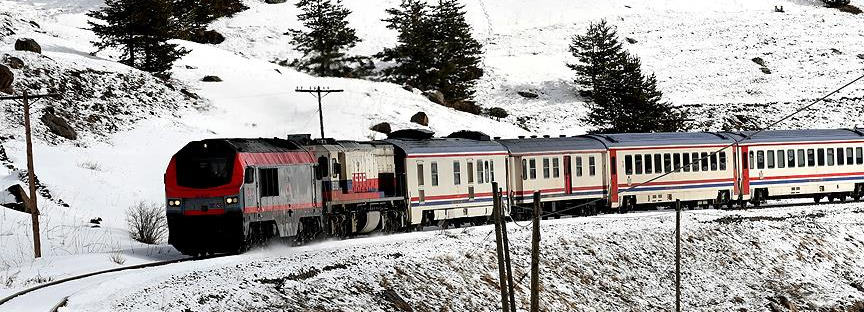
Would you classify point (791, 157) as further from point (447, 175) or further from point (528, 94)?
point (528, 94)

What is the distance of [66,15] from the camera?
9294cm

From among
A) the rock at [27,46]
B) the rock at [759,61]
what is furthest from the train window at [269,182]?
the rock at [759,61]

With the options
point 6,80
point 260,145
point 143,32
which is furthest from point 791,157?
point 143,32

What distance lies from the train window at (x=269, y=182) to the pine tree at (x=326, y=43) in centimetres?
5293

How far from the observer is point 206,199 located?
25.6 m

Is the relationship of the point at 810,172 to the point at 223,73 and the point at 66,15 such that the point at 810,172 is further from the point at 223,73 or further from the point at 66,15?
the point at 66,15

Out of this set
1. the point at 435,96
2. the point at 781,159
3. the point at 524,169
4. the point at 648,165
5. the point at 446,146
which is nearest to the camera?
the point at 446,146

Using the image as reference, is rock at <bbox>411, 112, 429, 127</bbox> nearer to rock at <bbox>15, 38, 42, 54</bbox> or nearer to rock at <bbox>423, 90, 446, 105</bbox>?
rock at <bbox>423, 90, 446, 105</bbox>

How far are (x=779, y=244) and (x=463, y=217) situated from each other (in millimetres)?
11219

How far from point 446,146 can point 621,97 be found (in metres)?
41.7

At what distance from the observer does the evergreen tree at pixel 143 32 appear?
65.9m

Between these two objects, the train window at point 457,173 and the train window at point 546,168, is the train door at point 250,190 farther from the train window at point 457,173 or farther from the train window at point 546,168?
the train window at point 546,168

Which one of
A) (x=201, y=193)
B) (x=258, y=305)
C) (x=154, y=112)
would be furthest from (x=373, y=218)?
(x=154, y=112)

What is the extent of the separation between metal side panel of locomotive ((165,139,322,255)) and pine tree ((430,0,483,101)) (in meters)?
54.5
